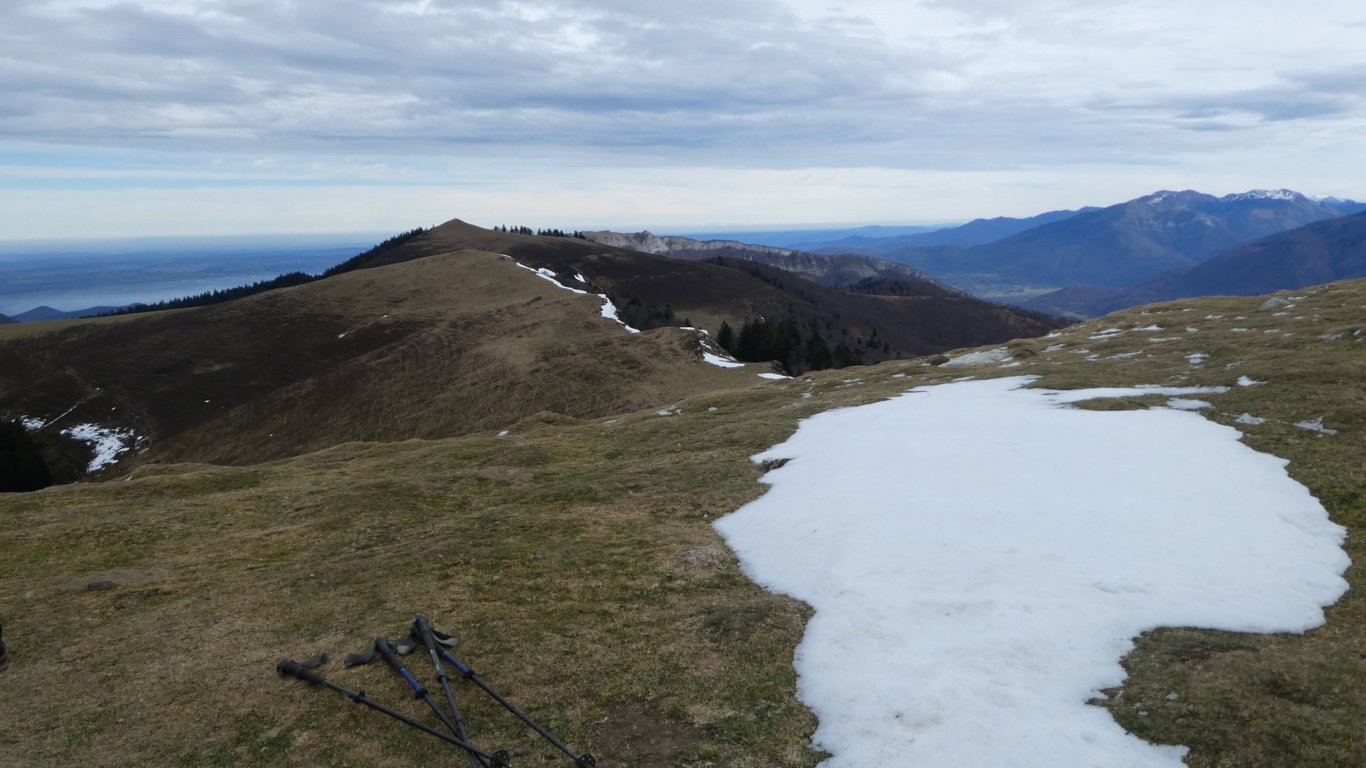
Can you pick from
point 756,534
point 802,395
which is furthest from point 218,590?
point 802,395

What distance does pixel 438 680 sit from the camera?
1502 centimetres

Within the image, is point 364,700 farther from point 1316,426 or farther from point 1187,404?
point 1187,404

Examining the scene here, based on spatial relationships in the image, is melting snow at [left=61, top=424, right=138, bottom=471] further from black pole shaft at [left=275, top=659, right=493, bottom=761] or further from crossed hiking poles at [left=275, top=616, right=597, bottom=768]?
crossed hiking poles at [left=275, top=616, right=597, bottom=768]

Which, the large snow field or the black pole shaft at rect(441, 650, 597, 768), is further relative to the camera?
the large snow field

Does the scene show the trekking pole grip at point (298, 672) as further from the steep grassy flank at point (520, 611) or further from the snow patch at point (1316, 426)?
the snow patch at point (1316, 426)

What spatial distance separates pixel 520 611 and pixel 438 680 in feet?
11.8

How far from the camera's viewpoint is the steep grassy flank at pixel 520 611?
12.7 meters

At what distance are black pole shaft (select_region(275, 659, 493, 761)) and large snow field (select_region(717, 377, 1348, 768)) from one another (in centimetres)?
Result: 602

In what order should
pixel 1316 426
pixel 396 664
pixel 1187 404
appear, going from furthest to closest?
pixel 1187 404 < pixel 1316 426 < pixel 396 664

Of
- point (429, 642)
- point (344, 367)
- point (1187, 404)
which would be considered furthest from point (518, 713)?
point (344, 367)

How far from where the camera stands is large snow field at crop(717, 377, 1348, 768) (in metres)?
12.3

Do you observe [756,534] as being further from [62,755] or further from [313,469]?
[313,469]

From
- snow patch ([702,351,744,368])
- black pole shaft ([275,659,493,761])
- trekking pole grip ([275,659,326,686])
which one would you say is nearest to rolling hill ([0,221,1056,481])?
snow patch ([702,351,744,368])

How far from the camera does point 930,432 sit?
29891mm
